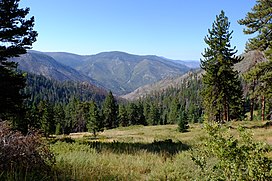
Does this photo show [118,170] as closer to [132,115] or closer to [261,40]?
[261,40]

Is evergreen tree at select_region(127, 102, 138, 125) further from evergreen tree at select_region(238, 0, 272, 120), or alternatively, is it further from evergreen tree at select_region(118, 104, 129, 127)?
evergreen tree at select_region(238, 0, 272, 120)

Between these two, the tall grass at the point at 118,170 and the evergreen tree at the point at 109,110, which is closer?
the tall grass at the point at 118,170

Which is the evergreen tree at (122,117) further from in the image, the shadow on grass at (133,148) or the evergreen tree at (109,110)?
the shadow on grass at (133,148)

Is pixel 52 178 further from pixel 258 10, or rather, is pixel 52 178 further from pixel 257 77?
pixel 258 10

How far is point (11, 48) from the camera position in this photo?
16.5 meters

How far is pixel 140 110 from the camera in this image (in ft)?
319

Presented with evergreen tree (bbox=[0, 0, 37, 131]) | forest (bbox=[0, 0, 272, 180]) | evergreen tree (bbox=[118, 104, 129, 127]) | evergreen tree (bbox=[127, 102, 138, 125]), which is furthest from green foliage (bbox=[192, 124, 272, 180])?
evergreen tree (bbox=[127, 102, 138, 125])

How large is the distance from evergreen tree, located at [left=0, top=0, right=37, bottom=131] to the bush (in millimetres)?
11625

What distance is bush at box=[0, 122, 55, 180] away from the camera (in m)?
4.87

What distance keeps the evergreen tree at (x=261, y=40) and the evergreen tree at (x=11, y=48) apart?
15585 millimetres

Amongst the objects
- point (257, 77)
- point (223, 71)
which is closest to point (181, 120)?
point (223, 71)

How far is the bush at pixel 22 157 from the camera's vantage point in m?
4.87

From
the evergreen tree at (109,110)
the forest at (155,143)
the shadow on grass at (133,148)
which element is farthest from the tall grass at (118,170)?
the evergreen tree at (109,110)

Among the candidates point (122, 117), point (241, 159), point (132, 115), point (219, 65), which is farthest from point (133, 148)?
point (132, 115)
